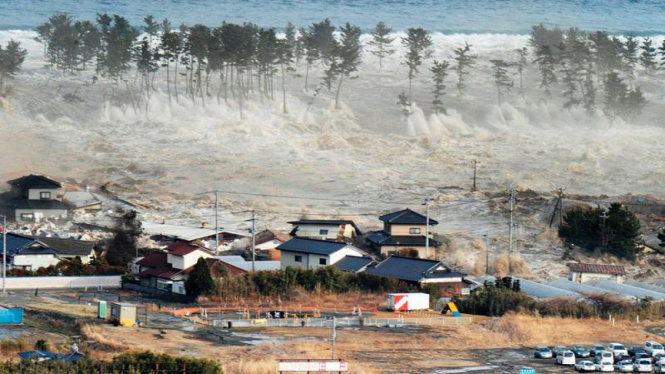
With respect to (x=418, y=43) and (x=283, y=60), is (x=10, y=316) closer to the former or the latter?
(x=283, y=60)

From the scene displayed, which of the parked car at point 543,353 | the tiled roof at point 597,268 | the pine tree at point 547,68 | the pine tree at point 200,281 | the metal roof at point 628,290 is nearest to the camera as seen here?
the parked car at point 543,353

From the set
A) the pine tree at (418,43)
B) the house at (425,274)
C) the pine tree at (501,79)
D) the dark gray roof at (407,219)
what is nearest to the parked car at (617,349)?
the house at (425,274)

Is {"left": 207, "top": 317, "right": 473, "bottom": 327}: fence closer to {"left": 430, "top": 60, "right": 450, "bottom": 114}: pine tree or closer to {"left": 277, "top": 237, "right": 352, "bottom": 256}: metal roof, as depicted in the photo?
{"left": 277, "top": 237, "right": 352, "bottom": 256}: metal roof

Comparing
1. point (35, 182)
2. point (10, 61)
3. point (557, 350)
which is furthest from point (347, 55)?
point (557, 350)

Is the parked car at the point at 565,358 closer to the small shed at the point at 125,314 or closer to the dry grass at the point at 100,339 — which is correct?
the dry grass at the point at 100,339

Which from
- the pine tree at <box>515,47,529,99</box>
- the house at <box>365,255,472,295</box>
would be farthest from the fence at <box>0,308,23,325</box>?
the pine tree at <box>515,47,529,99</box>

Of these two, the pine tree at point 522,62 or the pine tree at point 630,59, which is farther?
the pine tree at point 630,59
